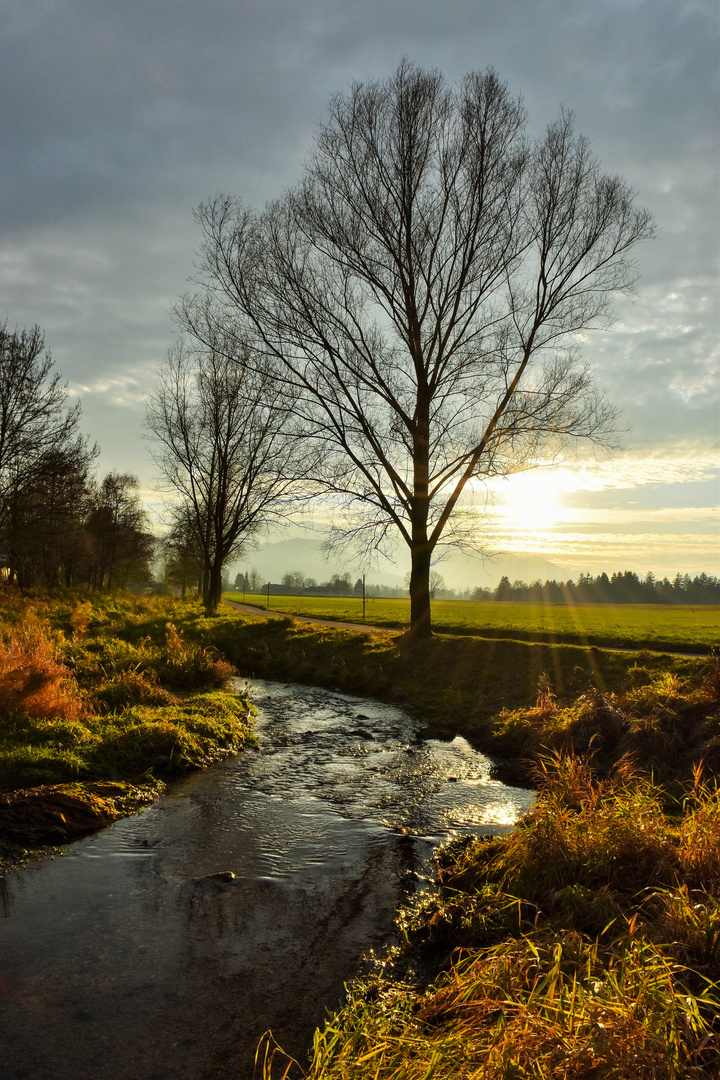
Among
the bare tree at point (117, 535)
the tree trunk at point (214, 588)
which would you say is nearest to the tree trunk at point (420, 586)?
the tree trunk at point (214, 588)

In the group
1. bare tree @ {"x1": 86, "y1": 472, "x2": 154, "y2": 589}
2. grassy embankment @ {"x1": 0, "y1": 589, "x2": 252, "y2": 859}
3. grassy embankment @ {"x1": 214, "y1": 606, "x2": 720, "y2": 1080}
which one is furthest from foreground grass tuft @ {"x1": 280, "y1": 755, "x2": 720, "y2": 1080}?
bare tree @ {"x1": 86, "y1": 472, "x2": 154, "y2": 589}

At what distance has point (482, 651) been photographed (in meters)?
16.2

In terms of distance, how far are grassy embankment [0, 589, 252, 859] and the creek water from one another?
21.0 inches

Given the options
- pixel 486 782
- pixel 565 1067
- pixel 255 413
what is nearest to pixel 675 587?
pixel 255 413

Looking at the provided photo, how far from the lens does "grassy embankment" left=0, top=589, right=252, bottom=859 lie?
7160mm

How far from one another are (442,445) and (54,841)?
1428 cm

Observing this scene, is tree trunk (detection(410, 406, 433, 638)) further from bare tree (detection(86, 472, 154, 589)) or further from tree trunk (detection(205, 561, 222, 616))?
bare tree (detection(86, 472, 154, 589))

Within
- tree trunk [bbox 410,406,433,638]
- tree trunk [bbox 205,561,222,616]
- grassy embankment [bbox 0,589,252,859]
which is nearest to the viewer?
grassy embankment [bbox 0,589,252,859]

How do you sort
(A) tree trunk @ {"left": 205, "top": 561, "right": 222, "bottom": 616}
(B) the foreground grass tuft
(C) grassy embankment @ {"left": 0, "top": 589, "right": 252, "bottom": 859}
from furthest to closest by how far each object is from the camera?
(A) tree trunk @ {"left": 205, "top": 561, "right": 222, "bottom": 616} < (C) grassy embankment @ {"left": 0, "top": 589, "right": 252, "bottom": 859} < (B) the foreground grass tuft

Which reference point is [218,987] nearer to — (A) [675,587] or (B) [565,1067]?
(B) [565,1067]

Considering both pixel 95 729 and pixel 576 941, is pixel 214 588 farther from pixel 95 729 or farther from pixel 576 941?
pixel 576 941

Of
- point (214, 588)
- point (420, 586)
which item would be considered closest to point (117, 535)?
point (214, 588)

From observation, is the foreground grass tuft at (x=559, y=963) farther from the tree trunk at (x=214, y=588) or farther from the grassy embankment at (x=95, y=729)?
the tree trunk at (x=214, y=588)

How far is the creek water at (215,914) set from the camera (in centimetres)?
386
